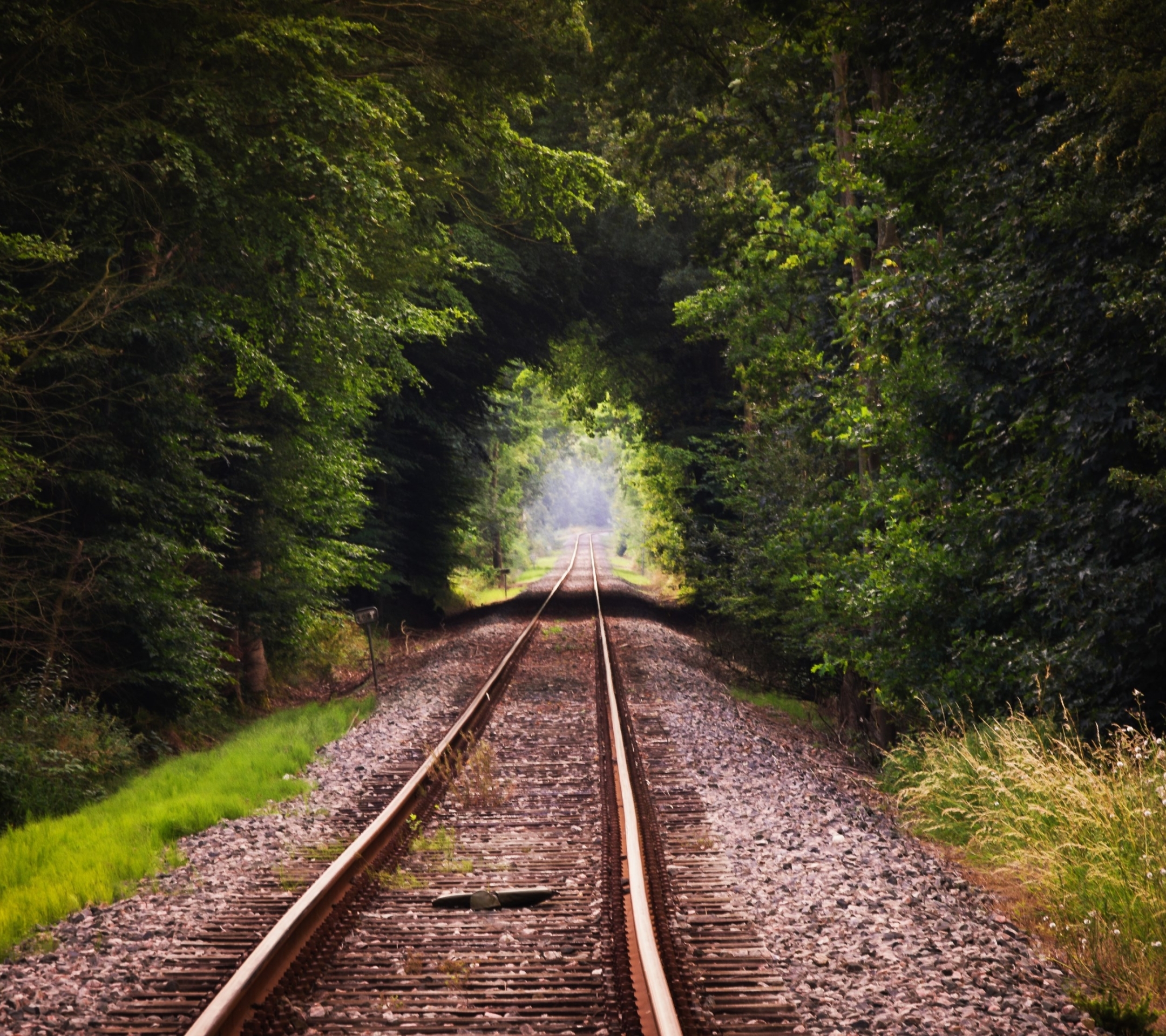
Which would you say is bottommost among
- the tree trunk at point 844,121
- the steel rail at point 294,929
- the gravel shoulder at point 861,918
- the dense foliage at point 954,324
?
the gravel shoulder at point 861,918

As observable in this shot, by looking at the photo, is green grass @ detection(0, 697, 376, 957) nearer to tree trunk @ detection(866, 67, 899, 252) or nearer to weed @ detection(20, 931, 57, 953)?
weed @ detection(20, 931, 57, 953)

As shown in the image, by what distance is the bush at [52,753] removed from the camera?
27.3ft

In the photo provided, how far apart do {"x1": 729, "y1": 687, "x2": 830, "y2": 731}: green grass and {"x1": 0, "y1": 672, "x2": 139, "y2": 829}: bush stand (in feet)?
31.1

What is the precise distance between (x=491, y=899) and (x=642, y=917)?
1017 millimetres

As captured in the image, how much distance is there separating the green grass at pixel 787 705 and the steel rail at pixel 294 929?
7.85 meters

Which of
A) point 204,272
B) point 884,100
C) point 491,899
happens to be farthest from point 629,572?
point 491,899

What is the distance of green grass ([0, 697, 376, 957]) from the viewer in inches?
223

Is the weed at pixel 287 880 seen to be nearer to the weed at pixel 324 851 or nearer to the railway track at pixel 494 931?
the railway track at pixel 494 931

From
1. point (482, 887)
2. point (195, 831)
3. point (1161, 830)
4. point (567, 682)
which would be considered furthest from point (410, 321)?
point (1161, 830)

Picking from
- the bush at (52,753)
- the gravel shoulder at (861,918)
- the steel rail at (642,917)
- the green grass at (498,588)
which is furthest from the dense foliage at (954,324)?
the green grass at (498,588)

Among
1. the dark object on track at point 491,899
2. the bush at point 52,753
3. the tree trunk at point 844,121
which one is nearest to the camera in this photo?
the dark object on track at point 491,899

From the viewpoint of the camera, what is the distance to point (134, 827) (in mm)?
7168

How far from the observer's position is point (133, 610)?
34.3 feet

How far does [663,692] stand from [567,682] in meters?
1.67
